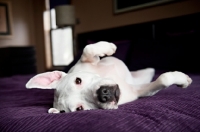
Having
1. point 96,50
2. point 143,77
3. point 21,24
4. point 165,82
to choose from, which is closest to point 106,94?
point 165,82

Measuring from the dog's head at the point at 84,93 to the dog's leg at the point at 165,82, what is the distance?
0.25 meters

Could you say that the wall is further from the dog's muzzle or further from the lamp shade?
the dog's muzzle

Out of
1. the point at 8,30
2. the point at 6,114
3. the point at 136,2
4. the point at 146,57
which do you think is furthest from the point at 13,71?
the point at 6,114

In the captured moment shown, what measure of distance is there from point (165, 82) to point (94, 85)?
339mm

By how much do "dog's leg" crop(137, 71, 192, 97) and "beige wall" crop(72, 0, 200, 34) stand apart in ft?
5.43

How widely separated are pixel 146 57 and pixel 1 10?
379cm

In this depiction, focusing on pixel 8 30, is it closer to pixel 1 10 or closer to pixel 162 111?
pixel 1 10

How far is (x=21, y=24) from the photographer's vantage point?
17.7 feet

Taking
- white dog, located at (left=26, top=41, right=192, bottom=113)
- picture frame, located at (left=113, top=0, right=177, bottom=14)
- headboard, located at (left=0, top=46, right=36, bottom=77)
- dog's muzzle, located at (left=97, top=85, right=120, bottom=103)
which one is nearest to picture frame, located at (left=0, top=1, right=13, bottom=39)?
headboard, located at (left=0, top=46, right=36, bottom=77)

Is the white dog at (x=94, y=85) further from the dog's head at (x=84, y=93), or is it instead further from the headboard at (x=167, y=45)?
the headboard at (x=167, y=45)

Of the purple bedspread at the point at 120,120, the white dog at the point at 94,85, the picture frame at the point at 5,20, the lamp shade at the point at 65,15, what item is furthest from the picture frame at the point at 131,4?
the picture frame at the point at 5,20

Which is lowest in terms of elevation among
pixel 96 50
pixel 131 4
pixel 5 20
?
pixel 96 50

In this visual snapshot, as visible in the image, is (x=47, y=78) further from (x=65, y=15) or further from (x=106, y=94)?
(x=65, y=15)

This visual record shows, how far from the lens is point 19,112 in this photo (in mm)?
1050
